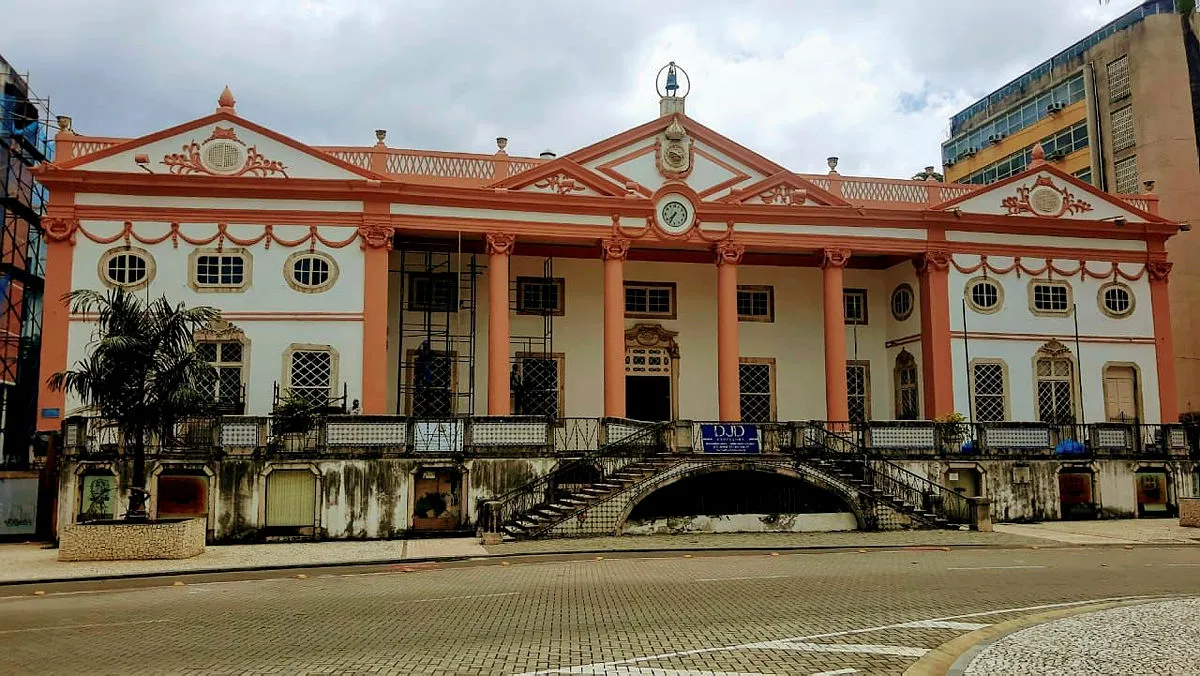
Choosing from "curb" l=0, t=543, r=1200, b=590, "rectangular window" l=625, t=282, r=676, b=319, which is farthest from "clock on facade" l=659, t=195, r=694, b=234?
"curb" l=0, t=543, r=1200, b=590

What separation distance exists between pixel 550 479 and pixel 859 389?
39.9 ft

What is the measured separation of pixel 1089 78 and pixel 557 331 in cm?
2605

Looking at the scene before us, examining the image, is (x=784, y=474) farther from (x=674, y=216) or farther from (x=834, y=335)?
(x=674, y=216)

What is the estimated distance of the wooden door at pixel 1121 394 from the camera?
92.4ft

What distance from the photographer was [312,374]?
930 inches

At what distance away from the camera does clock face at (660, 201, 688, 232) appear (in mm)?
26141

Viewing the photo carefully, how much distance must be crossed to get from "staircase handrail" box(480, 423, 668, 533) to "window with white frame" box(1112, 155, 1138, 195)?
24.7 meters

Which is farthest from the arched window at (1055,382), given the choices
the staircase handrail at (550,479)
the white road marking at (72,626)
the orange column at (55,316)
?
the orange column at (55,316)

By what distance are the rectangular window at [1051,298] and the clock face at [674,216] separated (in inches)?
419

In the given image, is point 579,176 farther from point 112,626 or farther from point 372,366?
point 112,626

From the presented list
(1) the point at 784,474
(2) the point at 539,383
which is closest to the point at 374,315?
(2) the point at 539,383

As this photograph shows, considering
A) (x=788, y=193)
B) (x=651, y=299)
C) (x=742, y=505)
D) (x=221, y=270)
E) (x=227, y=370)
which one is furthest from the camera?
(x=651, y=299)

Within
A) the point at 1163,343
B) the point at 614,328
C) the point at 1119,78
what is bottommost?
the point at 1163,343

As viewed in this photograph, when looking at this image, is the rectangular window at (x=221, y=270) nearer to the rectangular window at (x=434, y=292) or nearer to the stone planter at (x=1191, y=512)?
the rectangular window at (x=434, y=292)
